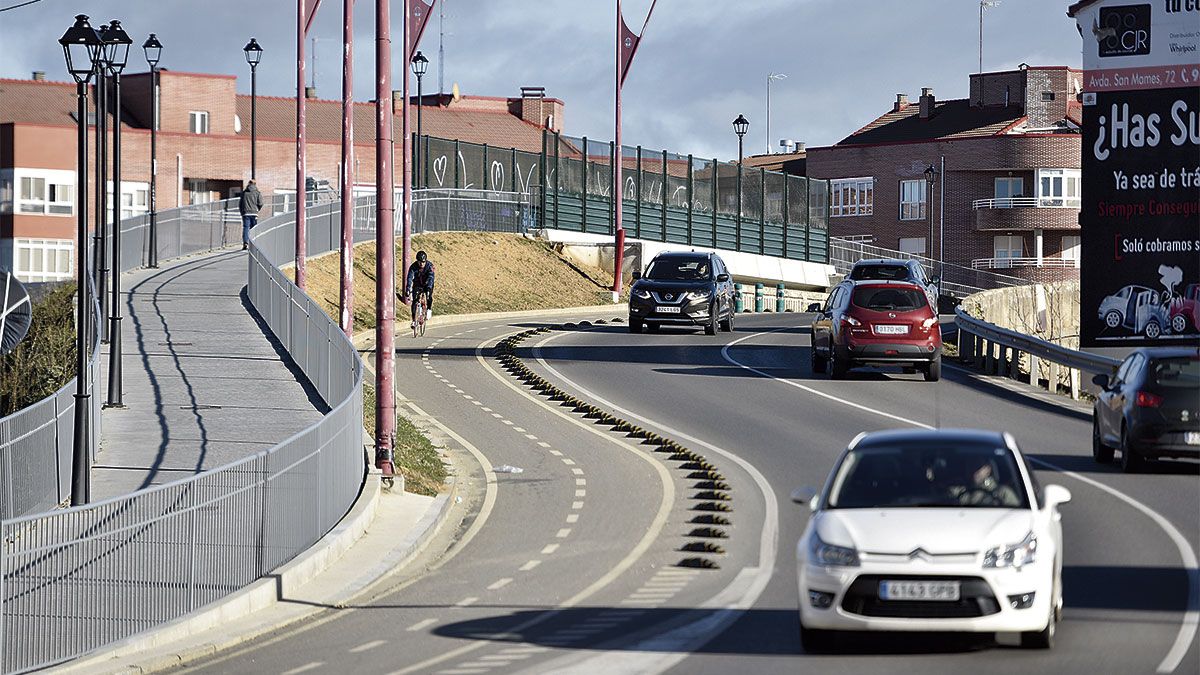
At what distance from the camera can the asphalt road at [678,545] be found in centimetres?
1223

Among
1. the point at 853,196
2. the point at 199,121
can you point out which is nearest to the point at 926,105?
the point at 853,196

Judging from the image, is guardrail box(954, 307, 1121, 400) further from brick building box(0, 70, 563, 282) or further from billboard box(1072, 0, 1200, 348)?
brick building box(0, 70, 563, 282)

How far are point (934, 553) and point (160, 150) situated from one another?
2682 inches

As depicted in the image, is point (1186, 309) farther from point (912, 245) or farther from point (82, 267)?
point (912, 245)

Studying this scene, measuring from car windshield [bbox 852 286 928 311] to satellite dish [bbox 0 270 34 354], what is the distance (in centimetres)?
1367

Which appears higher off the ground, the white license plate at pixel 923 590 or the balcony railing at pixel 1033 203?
the balcony railing at pixel 1033 203

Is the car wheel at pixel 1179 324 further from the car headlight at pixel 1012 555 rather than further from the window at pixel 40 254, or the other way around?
the window at pixel 40 254

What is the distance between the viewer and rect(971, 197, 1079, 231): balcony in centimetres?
9338

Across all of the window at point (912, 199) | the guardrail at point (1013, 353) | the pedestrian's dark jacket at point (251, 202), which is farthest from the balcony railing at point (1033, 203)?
the guardrail at point (1013, 353)

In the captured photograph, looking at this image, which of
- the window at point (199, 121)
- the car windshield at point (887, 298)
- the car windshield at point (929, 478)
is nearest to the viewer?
the car windshield at point (929, 478)

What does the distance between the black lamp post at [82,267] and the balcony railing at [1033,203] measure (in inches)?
3070

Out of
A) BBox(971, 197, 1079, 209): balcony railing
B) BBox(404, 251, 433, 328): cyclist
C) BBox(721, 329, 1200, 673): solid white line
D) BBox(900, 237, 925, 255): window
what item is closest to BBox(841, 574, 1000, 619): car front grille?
BBox(721, 329, 1200, 673): solid white line

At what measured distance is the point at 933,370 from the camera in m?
30.7

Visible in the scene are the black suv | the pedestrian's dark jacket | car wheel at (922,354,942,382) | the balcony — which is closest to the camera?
car wheel at (922,354,942,382)
